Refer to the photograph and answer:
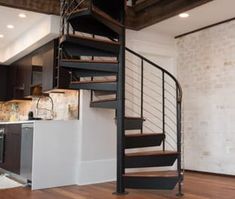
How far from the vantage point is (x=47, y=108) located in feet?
20.9

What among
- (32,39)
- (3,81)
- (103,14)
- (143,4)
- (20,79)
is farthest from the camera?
(3,81)

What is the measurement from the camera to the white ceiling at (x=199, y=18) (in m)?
4.78

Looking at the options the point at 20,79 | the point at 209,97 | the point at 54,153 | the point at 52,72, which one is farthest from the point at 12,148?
the point at 209,97

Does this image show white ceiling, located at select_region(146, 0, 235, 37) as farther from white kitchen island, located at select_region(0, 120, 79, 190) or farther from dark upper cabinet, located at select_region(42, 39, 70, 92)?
white kitchen island, located at select_region(0, 120, 79, 190)

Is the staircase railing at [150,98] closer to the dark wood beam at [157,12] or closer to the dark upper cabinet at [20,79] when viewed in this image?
the dark wood beam at [157,12]

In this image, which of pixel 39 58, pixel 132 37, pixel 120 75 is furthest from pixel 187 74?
pixel 39 58

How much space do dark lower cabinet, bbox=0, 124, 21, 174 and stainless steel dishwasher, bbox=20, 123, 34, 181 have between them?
0.18 metres

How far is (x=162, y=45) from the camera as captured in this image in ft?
20.3

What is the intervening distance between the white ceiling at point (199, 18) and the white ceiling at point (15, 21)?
213 cm

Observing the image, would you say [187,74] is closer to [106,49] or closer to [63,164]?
[106,49]

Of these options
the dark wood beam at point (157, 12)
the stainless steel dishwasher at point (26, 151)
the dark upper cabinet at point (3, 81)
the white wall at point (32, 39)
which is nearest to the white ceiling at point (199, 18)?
the dark wood beam at point (157, 12)

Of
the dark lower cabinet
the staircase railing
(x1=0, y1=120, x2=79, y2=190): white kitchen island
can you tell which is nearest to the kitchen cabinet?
the dark lower cabinet

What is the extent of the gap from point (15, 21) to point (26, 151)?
2.32 meters

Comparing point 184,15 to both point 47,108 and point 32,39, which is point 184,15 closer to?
point 32,39
